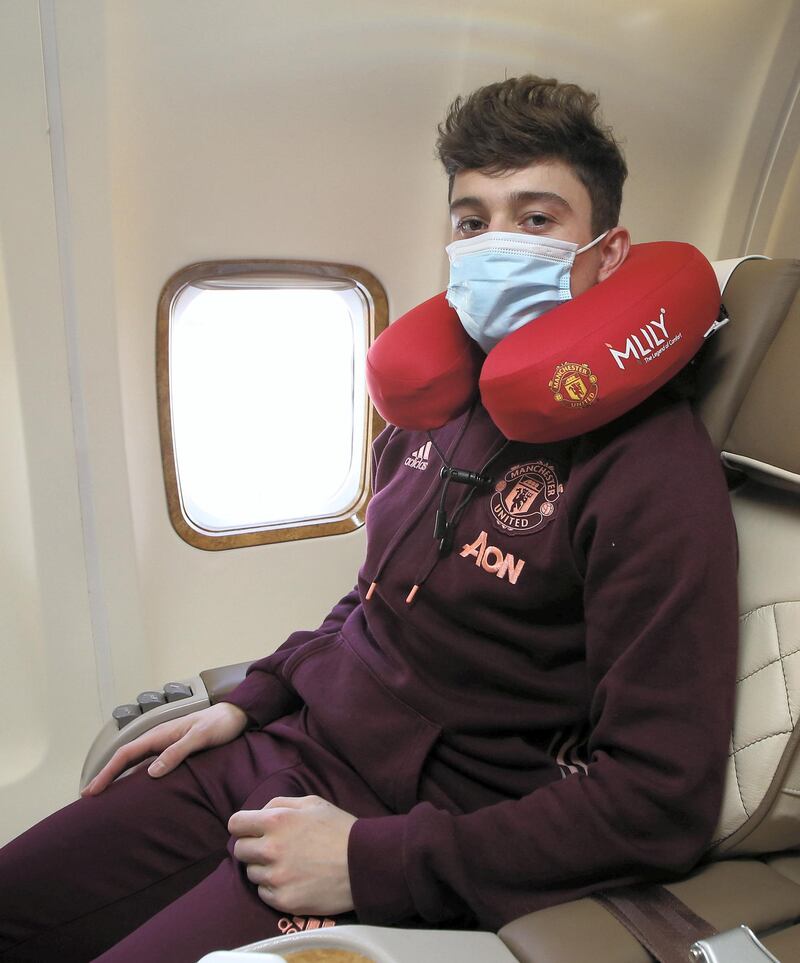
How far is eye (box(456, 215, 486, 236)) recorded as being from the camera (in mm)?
1425

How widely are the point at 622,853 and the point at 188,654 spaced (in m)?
1.97

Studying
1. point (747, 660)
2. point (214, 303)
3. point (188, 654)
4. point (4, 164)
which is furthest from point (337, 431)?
point (747, 660)

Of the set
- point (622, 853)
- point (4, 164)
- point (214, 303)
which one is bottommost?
point (622, 853)

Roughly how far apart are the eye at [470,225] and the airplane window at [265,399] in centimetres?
106

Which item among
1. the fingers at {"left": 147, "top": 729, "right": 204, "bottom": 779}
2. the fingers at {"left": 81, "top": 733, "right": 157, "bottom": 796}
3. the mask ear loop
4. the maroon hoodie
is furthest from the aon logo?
the fingers at {"left": 81, "top": 733, "right": 157, "bottom": 796}

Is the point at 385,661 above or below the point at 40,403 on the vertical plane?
below

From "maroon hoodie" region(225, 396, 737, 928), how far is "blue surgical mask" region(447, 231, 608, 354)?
0.21 metres

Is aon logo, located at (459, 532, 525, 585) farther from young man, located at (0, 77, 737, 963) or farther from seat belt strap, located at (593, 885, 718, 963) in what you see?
seat belt strap, located at (593, 885, 718, 963)

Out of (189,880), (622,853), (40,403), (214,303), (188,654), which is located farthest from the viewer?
(188,654)

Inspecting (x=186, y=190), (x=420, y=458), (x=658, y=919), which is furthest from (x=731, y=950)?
(x=186, y=190)

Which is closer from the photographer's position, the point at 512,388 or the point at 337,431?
the point at 512,388

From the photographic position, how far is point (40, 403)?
2.17 metres

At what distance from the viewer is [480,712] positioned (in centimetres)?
130

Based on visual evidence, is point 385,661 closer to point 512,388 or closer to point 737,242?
point 512,388
